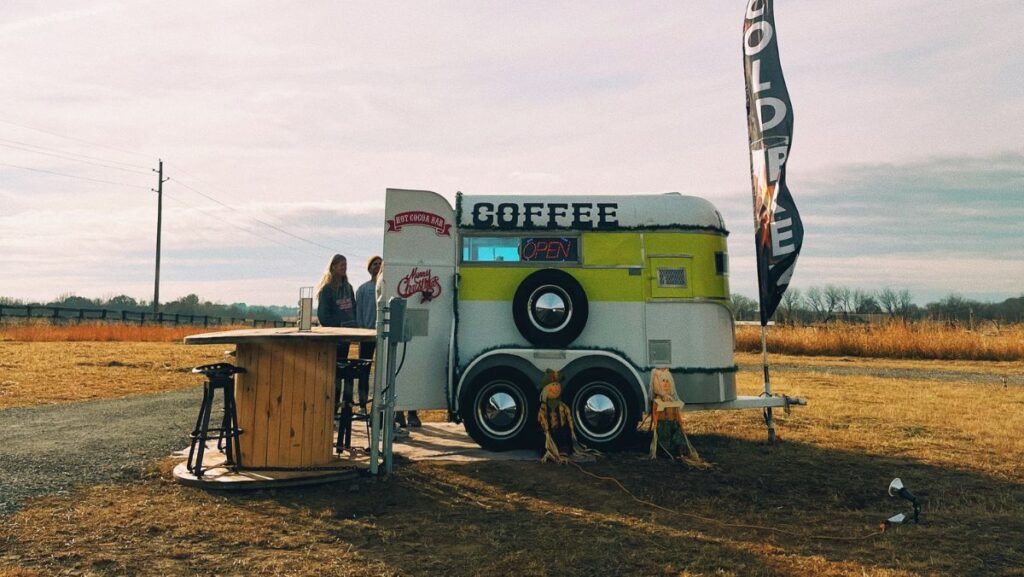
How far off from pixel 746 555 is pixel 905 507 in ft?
7.19

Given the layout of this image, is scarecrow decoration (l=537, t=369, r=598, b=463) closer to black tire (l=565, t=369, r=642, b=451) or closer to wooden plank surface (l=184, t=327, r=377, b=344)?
black tire (l=565, t=369, r=642, b=451)

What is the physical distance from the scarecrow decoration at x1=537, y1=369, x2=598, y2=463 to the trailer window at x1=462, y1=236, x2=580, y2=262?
1.41m

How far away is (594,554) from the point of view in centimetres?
456

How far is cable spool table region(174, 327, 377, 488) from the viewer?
259 inches

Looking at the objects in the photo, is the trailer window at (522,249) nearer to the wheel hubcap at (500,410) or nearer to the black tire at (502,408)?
the black tire at (502,408)

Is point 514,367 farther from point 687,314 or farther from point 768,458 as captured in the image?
point 768,458

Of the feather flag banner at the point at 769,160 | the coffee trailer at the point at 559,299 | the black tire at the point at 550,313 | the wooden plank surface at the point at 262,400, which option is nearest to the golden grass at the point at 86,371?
the wooden plank surface at the point at 262,400

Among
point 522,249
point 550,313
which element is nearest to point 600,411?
point 550,313

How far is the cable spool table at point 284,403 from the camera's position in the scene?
6.57 meters

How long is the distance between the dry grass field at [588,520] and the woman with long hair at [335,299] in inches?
97.5

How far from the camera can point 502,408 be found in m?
7.79

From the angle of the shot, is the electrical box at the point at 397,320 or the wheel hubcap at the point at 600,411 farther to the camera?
the wheel hubcap at the point at 600,411

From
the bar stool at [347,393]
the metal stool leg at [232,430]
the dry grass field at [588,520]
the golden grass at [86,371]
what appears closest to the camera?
the dry grass field at [588,520]

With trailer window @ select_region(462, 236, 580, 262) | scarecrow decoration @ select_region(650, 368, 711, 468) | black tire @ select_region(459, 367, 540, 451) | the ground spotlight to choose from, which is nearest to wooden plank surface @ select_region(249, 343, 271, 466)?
black tire @ select_region(459, 367, 540, 451)
